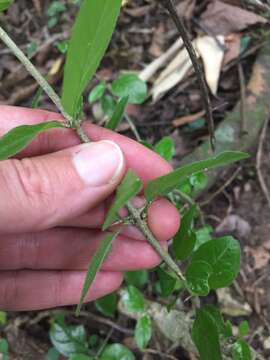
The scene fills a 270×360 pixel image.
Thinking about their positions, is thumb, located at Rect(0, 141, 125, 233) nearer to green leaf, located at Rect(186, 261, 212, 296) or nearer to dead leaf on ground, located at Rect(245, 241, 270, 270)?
green leaf, located at Rect(186, 261, 212, 296)

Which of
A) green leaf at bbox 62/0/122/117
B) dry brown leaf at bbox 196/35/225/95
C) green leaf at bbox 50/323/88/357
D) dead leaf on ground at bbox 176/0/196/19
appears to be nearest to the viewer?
green leaf at bbox 62/0/122/117

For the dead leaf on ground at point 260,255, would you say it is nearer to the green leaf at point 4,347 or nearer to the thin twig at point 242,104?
the thin twig at point 242,104

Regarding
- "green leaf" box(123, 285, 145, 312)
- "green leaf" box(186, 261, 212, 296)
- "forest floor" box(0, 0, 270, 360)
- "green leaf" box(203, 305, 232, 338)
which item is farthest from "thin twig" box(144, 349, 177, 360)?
"green leaf" box(186, 261, 212, 296)

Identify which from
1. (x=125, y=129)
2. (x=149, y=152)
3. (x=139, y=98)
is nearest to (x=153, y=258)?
(x=149, y=152)

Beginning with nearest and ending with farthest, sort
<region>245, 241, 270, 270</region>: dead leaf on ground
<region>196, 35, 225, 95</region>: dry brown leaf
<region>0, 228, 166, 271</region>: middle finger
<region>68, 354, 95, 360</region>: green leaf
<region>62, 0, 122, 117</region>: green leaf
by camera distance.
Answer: <region>62, 0, 122, 117</region>: green leaf → <region>0, 228, 166, 271</region>: middle finger → <region>68, 354, 95, 360</region>: green leaf → <region>245, 241, 270, 270</region>: dead leaf on ground → <region>196, 35, 225, 95</region>: dry brown leaf

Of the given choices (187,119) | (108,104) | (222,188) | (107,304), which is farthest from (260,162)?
(107,304)

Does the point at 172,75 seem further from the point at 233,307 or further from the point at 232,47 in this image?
the point at 233,307

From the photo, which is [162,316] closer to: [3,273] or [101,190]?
[3,273]
